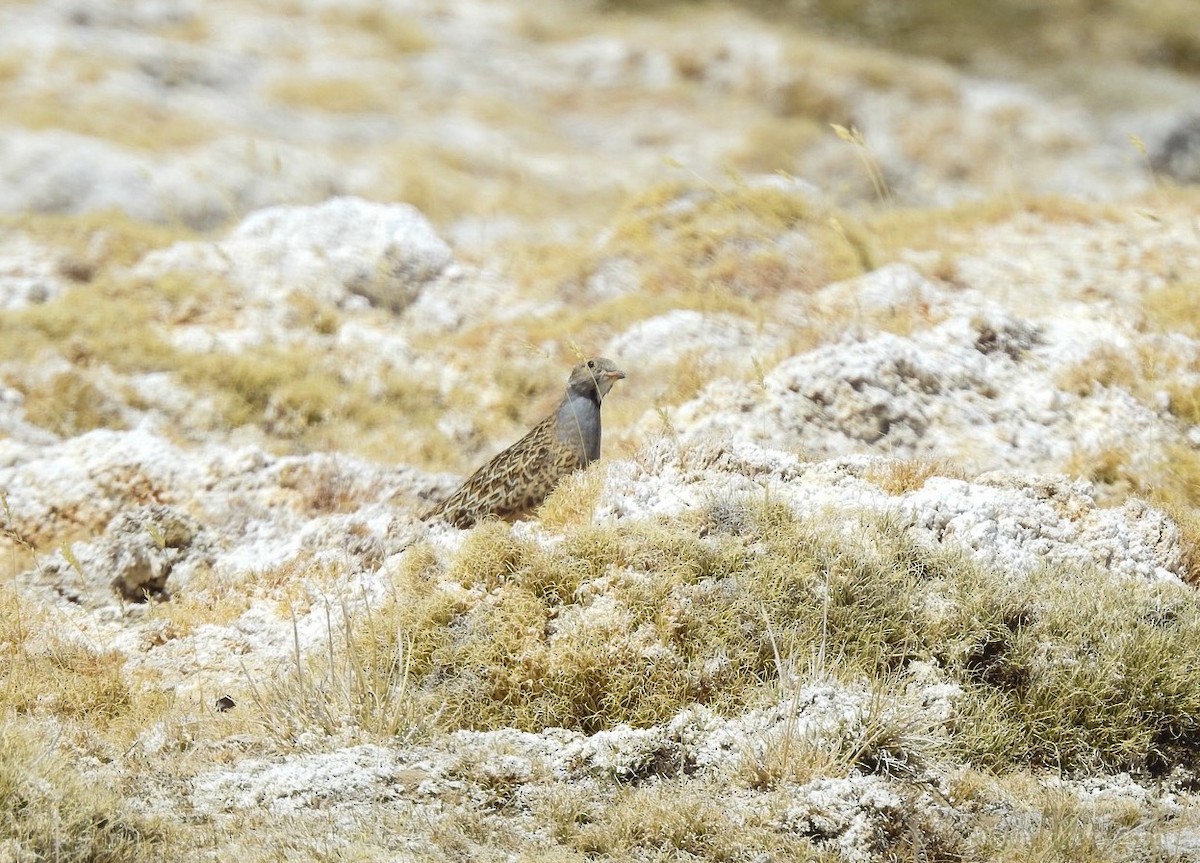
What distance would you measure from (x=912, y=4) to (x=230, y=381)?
28.3 metres

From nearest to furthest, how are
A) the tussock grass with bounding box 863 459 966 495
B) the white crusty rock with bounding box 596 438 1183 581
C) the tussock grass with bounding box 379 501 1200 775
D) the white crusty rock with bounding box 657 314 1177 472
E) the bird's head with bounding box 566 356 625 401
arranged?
the tussock grass with bounding box 379 501 1200 775 → the white crusty rock with bounding box 596 438 1183 581 → the tussock grass with bounding box 863 459 966 495 → the bird's head with bounding box 566 356 625 401 → the white crusty rock with bounding box 657 314 1177 472

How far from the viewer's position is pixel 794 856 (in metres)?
3.93

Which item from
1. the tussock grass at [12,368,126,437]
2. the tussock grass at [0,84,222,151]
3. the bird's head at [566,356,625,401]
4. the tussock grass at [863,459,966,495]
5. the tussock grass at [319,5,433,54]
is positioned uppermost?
the tussock grass at [319,5,433,54]

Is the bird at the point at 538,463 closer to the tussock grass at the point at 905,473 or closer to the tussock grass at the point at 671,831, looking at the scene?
the tussock grass at the point at 905,473

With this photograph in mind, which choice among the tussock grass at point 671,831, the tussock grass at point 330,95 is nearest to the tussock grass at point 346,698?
the tussock grass at point 671,831

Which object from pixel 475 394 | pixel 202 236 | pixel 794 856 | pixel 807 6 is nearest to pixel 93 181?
pixel 202 236

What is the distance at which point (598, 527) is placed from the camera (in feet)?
18.1

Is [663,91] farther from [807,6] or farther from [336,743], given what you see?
[336,743]

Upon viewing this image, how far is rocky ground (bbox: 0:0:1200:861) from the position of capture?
4.26 metres

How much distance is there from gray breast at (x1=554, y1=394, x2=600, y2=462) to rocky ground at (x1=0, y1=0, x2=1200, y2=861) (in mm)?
247

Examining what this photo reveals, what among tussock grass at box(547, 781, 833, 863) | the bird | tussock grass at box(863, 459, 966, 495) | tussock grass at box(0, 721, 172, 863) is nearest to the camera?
tussock grass at box(0, 721, 172, 863)

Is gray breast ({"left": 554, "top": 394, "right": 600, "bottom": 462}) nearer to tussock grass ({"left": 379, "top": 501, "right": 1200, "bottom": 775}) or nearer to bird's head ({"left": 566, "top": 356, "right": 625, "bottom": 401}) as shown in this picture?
bird's head ({"left": 566, "top": 356, "right": 625, "bottom": 401})

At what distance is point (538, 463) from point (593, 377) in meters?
0.71

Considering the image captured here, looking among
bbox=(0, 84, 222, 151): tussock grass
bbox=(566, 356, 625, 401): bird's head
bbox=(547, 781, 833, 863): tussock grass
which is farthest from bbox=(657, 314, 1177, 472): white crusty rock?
bbox=(0, 84, 222, 151): tussock grass
